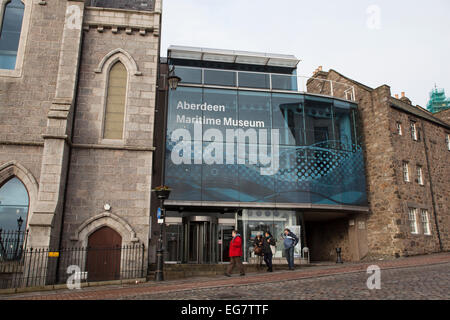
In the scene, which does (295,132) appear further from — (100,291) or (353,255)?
(100,291)

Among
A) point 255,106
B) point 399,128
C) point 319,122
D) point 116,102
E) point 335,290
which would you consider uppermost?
point 255,106

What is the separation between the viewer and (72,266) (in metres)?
14.3

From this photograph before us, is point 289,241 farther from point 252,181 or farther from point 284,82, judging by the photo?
point 284,82

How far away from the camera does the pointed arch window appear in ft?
48.8

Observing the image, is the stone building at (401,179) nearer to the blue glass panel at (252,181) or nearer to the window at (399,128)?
the window at (399,128)

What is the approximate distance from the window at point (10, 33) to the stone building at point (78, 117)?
4 centimetres

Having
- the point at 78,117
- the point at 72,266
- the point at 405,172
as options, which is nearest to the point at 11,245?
the point at 72,266

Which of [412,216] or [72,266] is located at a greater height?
[412,216]

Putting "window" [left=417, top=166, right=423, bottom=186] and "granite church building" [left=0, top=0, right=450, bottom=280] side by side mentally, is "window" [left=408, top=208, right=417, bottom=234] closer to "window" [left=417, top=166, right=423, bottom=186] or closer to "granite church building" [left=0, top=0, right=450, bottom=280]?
"granite church building" [left=0, top=0, right=450, bottom=280]

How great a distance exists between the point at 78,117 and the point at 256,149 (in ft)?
33.9

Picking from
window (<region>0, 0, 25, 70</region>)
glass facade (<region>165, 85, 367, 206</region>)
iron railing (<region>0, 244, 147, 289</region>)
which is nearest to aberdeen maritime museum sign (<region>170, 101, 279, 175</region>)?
glass facade (<region>165, 85, 367, 206</region>)

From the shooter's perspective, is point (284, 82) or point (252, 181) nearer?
point (252, 181)

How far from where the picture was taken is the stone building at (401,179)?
23.4m

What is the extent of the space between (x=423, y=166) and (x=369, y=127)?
4.74 metres
